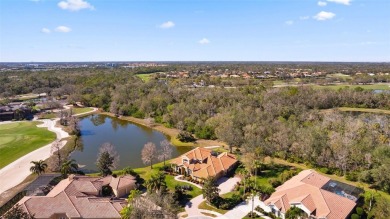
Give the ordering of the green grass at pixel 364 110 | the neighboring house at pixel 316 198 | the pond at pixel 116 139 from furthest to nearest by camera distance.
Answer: the green grass at pixel 364 110 → the pond at pixel 116 139 → the neighboring house at pixel 316 198

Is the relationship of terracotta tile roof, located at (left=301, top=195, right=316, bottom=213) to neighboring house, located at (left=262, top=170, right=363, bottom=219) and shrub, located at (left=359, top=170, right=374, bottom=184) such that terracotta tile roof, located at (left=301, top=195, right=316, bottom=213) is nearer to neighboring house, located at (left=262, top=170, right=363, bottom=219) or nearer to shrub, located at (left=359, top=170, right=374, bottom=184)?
neighboring house, located at (left=262, top=170, right=363, bottom=219)

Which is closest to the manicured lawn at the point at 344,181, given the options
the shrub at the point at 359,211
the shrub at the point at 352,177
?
the shrub at the point at 352,177

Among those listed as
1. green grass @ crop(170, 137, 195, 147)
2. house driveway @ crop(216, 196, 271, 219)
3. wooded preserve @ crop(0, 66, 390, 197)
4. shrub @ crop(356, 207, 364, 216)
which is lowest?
green grass @ crop(170, 137, 195, 147)

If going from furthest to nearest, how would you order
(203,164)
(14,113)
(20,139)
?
1. (14,113)
2. (20,139)
3. (203,164)

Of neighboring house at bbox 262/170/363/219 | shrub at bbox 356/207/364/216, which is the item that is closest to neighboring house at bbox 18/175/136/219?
neighboring house at bbox 262/170/363/219

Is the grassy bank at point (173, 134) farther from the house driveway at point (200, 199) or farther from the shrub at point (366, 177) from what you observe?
the shrub at point (366, 177)

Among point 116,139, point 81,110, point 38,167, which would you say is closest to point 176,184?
point 38,167

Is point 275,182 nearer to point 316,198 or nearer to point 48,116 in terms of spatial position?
point 316,198
